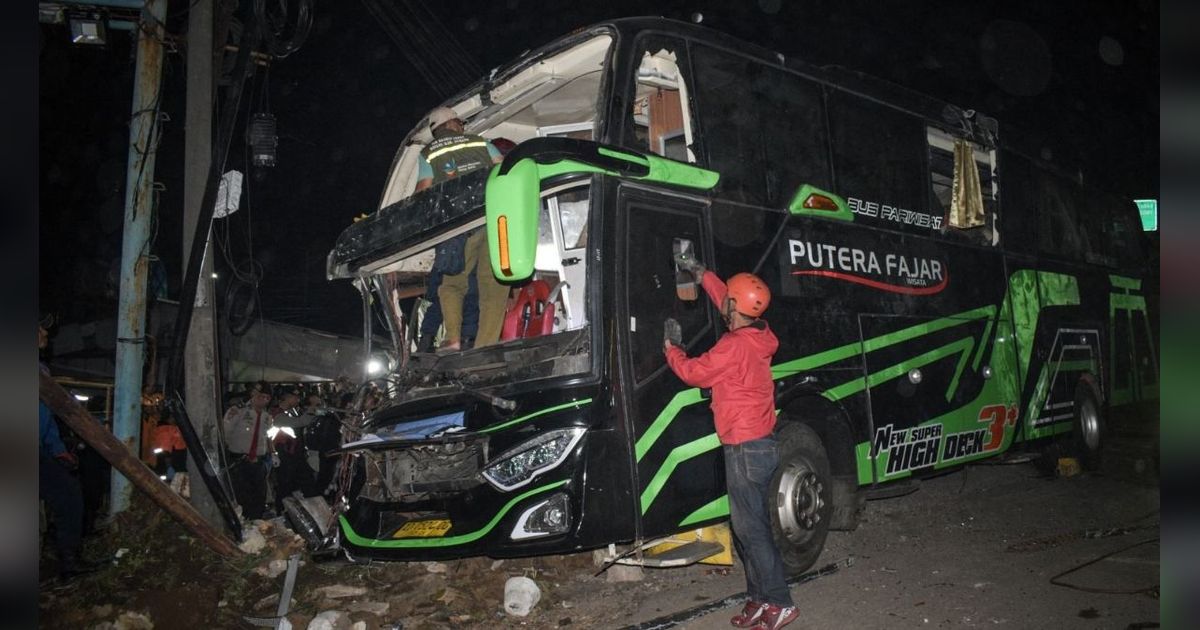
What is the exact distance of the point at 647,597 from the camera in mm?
5613

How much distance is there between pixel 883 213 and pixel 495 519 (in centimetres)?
427

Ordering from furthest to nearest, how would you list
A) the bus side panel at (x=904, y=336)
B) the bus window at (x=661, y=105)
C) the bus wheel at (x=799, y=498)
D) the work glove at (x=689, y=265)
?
the bus side panel at (x=904, y=336) < the bus wheel at (x=799, y=498) < the bus window at (x=661, y=105) < the work glove at (x=689, y=265)

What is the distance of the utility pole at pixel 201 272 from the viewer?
7.84m

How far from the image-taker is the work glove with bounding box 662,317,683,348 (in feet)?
15.9

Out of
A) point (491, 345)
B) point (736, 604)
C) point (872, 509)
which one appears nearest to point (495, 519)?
point (491, 345)

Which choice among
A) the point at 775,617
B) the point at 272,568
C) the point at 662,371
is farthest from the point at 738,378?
the point at 272,568

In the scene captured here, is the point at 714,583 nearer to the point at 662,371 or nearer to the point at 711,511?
the point at 711,511

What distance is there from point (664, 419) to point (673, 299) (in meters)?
0.78

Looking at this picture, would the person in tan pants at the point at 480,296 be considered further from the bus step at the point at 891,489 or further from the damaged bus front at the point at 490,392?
the bus step at the point at 891,489

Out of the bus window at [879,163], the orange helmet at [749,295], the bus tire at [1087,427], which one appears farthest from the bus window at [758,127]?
the bus tire at [1087,427]

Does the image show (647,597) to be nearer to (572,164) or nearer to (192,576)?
(572,164)

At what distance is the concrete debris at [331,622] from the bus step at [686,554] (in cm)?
200

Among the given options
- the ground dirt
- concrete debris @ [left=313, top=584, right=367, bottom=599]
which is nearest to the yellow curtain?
the ground dirt

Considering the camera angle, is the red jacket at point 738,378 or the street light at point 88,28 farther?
the street light at point 88,28
